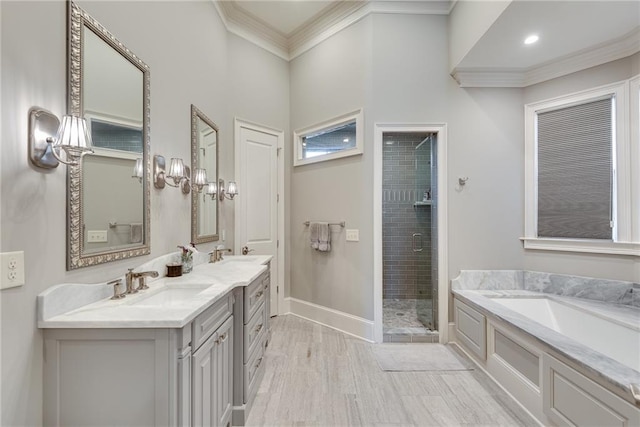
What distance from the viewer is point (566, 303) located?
2.40 meters

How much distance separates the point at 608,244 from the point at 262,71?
4.11 m

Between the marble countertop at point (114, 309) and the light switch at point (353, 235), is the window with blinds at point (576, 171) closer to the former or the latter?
the light switch at point (353, 235)

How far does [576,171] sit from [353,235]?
7.39 ft

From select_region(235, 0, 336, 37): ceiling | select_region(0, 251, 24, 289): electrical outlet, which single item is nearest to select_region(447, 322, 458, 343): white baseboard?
select_region(0, 251, 24, 289): electrical outlet

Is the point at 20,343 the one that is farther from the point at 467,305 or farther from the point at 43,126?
the point at 467,305

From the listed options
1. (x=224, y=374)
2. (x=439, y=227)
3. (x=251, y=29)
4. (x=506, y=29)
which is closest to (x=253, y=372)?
(x=224, y=374)

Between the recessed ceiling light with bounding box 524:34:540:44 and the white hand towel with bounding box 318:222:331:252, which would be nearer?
the recessed ceiling light with bounding box 524:34:540:44

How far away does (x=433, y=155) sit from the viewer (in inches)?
122

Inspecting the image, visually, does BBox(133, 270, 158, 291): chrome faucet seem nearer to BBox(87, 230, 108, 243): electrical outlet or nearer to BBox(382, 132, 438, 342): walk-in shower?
BBox(87, 230, 108, 243): electrical outlet

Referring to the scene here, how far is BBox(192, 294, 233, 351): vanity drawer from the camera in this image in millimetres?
1233

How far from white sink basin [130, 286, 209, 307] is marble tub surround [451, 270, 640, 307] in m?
2.56

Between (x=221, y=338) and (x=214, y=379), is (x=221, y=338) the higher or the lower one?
the higher one

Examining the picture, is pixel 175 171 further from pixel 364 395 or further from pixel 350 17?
pixel 350 17

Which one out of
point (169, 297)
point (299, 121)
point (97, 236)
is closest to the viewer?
point (97, 236)
